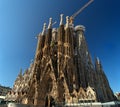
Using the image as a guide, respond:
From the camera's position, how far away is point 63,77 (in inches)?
1271

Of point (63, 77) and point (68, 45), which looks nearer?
point (63, 77)

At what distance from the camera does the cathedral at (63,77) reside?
3060 centimetres

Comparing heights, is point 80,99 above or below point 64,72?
below

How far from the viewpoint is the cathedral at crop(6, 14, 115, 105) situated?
30602mm

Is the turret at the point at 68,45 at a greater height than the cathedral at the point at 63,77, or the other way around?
the turret at the point at 68,45

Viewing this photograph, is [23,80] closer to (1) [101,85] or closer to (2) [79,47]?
(2) [79,47]

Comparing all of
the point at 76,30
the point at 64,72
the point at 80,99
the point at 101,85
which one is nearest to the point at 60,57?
the point at 64,72

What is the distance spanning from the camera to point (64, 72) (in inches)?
1318

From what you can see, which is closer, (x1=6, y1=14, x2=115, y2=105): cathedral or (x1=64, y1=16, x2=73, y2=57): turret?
(x1=6, y1=14, x2=115, y2=105): cathedral

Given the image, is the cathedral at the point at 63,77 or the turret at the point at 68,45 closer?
the cathedral at the point at 63,77

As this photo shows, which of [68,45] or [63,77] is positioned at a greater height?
[68,45]

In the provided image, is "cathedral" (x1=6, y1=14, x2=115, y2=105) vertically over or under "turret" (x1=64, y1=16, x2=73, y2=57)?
under

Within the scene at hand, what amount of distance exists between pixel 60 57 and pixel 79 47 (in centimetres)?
1255

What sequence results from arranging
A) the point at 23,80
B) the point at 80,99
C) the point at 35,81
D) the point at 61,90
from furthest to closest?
the point at 23,80
the point at 35,81
the point at 61,90
the point at 80,99
